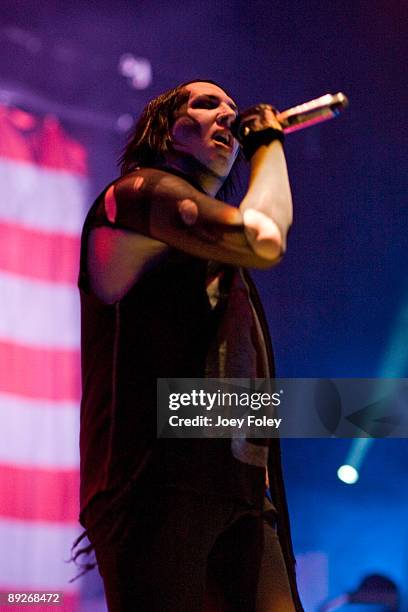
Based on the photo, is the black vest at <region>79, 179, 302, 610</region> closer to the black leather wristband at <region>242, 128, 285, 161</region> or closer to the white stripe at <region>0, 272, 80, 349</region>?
the black leather wristband at <region>242, 128, 285, 161</region>

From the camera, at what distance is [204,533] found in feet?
3.28

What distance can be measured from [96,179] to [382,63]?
3.42 ft

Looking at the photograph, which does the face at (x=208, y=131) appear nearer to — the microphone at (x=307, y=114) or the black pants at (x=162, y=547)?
the microphone at (x=307, y=114)

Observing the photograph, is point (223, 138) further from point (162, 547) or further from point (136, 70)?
point (136, 70)

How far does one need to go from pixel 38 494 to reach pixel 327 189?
1.35 meters

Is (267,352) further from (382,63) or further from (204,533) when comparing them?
(382,63)

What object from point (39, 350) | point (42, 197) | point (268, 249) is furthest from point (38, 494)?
point (268, 249)

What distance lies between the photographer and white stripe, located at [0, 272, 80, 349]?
2.58m

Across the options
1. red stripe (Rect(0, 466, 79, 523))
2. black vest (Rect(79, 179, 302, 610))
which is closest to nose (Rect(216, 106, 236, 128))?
black vest (Rect(79, 179, 302, 610))

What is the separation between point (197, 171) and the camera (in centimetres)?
125

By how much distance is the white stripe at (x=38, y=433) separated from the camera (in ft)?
8.35

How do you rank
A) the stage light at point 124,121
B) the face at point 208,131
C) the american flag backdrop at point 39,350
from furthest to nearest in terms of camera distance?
the stage light at point 124,121 → the american flag backdrop at point 39,350 → the face at point 208,131

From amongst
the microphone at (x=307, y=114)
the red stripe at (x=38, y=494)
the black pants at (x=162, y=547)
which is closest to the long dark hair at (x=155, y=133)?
the microphone at (x=307, y=114)

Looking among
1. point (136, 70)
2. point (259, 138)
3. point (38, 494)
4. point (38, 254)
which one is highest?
point (136, 70)
